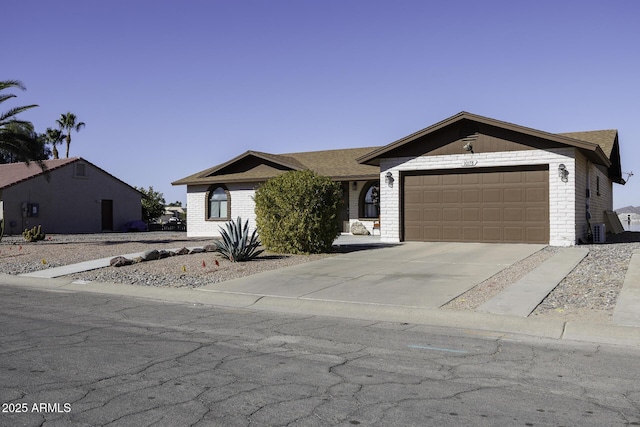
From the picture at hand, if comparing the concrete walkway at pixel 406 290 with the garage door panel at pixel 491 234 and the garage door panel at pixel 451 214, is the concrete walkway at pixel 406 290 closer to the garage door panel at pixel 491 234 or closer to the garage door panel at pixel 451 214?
the garage door panel at pixel 491 234

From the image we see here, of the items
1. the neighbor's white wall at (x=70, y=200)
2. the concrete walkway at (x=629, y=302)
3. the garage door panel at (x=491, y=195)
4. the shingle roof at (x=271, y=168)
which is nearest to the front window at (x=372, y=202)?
the shingle roof at (x=271, y=168)

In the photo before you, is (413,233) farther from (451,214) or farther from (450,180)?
(450,180)

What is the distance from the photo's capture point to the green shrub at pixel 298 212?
57.8 feet

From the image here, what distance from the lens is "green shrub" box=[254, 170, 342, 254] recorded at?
1762cm

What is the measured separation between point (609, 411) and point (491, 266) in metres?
9.49

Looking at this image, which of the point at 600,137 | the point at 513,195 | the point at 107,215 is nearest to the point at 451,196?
the point at 513,195

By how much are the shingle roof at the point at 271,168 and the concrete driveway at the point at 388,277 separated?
9671mm

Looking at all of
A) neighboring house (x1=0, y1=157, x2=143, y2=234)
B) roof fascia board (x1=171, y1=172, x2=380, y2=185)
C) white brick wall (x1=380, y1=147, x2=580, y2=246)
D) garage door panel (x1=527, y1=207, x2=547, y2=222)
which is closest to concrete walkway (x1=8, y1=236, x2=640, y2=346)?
white brick wall (x1=380, y1=147, x2=580, y2=246)

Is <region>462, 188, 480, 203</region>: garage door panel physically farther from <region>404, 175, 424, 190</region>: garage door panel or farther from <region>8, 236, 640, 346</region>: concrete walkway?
<region>8, 236, 640, 346</region>: concrete walkway

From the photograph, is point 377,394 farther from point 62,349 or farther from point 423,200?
point 423,200

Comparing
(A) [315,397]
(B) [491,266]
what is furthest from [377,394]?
(B) [491,266]

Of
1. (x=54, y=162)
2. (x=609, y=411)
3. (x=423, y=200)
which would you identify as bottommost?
(x=609, y=411)

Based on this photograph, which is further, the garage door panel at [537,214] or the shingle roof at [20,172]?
the shingle roof at [20,172]

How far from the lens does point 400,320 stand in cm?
904
